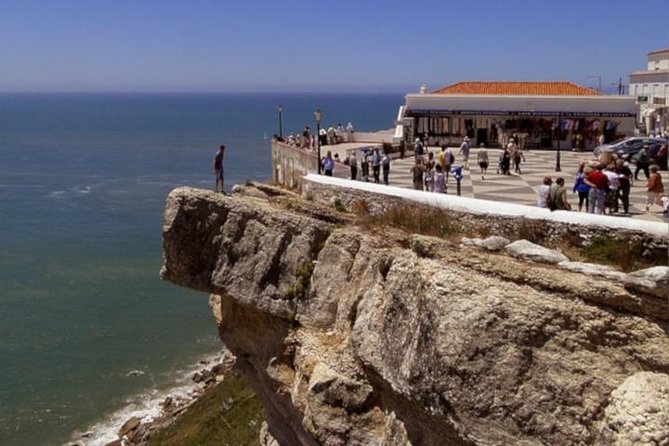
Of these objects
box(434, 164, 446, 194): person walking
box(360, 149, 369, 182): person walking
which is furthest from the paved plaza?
box(434, 164, 446, 194): person walking

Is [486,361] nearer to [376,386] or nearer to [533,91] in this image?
[376,386]

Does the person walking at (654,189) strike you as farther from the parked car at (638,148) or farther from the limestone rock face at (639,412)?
the limestone rock face at (639,412)

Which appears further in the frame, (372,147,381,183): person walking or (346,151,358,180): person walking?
(372,147,381,183): person walking

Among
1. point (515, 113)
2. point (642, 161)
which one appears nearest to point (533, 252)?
point (642, 161)

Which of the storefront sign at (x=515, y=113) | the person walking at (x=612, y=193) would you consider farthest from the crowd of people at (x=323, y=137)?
the person walking at (x=612, y=193)

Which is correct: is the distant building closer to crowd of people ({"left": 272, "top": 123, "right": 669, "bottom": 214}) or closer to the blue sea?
crowd of people ({"left": 272, "top": 123, "right": 669, "bottom": 214})

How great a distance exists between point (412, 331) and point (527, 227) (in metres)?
2.89

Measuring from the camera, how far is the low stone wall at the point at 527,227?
39.6ft

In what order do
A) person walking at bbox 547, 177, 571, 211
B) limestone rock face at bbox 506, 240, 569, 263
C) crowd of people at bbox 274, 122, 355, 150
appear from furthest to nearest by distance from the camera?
crowd of people at bbox 274, 122, 355, 150, person walking at bbox 547, 177, 571, 211, limestone rock face at bbox 506, 240, 569, 263

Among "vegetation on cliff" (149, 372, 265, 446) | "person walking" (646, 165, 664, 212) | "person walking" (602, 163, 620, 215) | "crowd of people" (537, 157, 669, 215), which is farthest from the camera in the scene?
"vegetation on cliff" (149, 372, 265, 446)

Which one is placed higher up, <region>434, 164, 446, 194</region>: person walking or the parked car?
the parked car

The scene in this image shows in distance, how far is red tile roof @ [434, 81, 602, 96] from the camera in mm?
33844

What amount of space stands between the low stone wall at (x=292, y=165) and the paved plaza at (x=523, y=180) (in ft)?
7.70

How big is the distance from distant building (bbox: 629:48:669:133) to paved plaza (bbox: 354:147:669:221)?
6406mm
